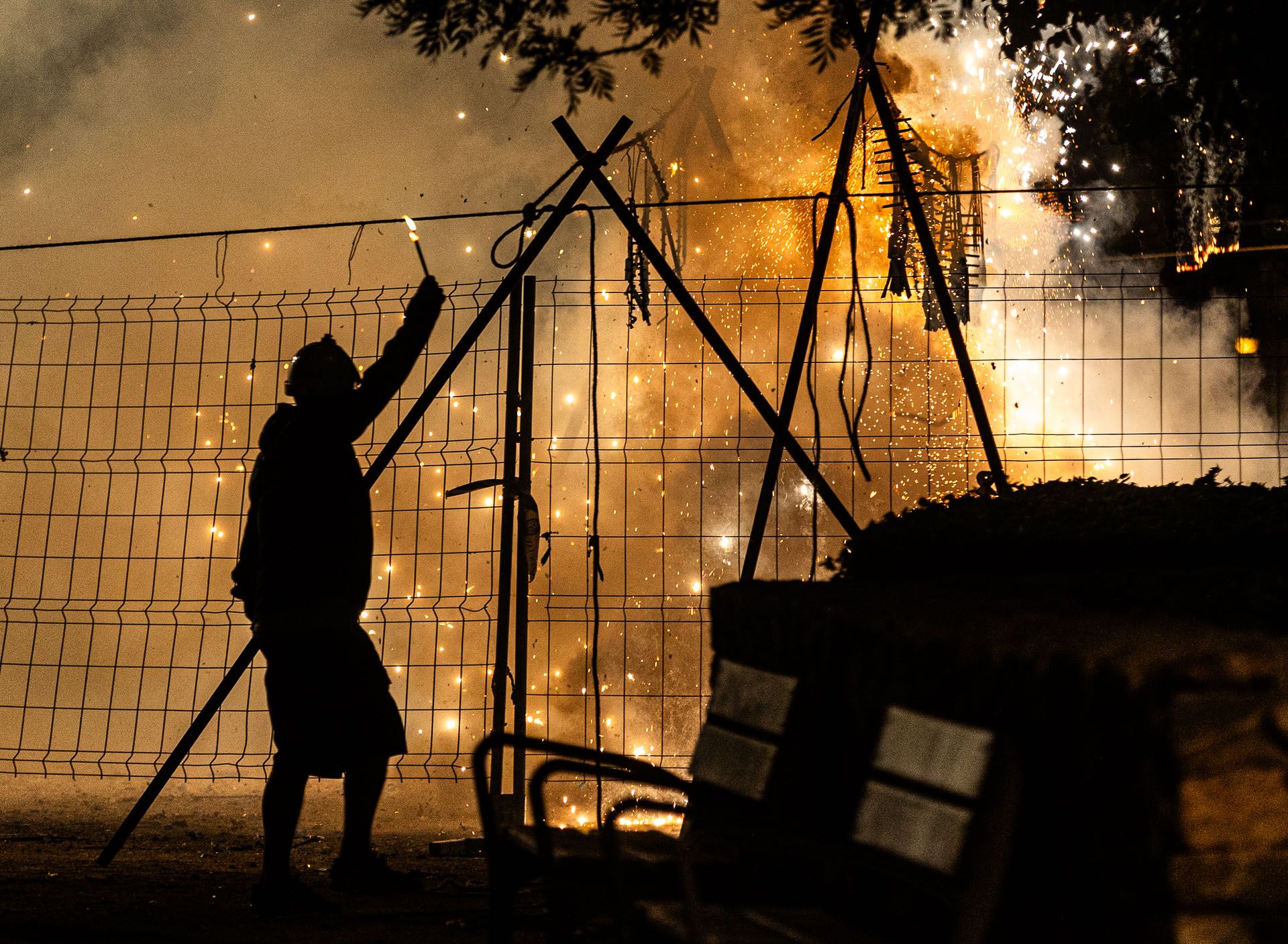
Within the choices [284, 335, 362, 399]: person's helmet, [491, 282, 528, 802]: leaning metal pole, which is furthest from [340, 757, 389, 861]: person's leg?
[284, 335, 362, 399]: person's helmet

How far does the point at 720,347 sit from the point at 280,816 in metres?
2.46

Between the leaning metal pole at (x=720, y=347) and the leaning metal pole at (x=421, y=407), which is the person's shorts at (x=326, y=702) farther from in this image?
the leaning metal pole at (x=720, y=347)

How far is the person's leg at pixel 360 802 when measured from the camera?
12.6 feet

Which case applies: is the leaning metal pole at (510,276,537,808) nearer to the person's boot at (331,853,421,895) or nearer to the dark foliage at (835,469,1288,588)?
the person's boot at (331,853,421,895)

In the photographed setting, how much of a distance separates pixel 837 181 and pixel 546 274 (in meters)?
7.52

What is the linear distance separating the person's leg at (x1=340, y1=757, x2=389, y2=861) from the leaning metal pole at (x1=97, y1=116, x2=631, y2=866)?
0.89 m

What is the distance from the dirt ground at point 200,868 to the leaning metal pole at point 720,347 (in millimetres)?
1922

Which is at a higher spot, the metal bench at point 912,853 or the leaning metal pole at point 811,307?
the leaning metal pole at point 811,307

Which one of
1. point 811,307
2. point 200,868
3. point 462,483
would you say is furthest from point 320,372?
point 462,483

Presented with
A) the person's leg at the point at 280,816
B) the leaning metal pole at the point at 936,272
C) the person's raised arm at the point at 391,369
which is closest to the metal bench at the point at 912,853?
the person's leg at the point at 280,816

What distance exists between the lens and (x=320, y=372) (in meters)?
4.09

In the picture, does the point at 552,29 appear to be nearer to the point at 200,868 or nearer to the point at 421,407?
the point at 421,407

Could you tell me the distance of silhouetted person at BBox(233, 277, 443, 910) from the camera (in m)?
3.81

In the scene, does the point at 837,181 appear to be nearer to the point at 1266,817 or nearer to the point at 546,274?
the point at 1266,817
